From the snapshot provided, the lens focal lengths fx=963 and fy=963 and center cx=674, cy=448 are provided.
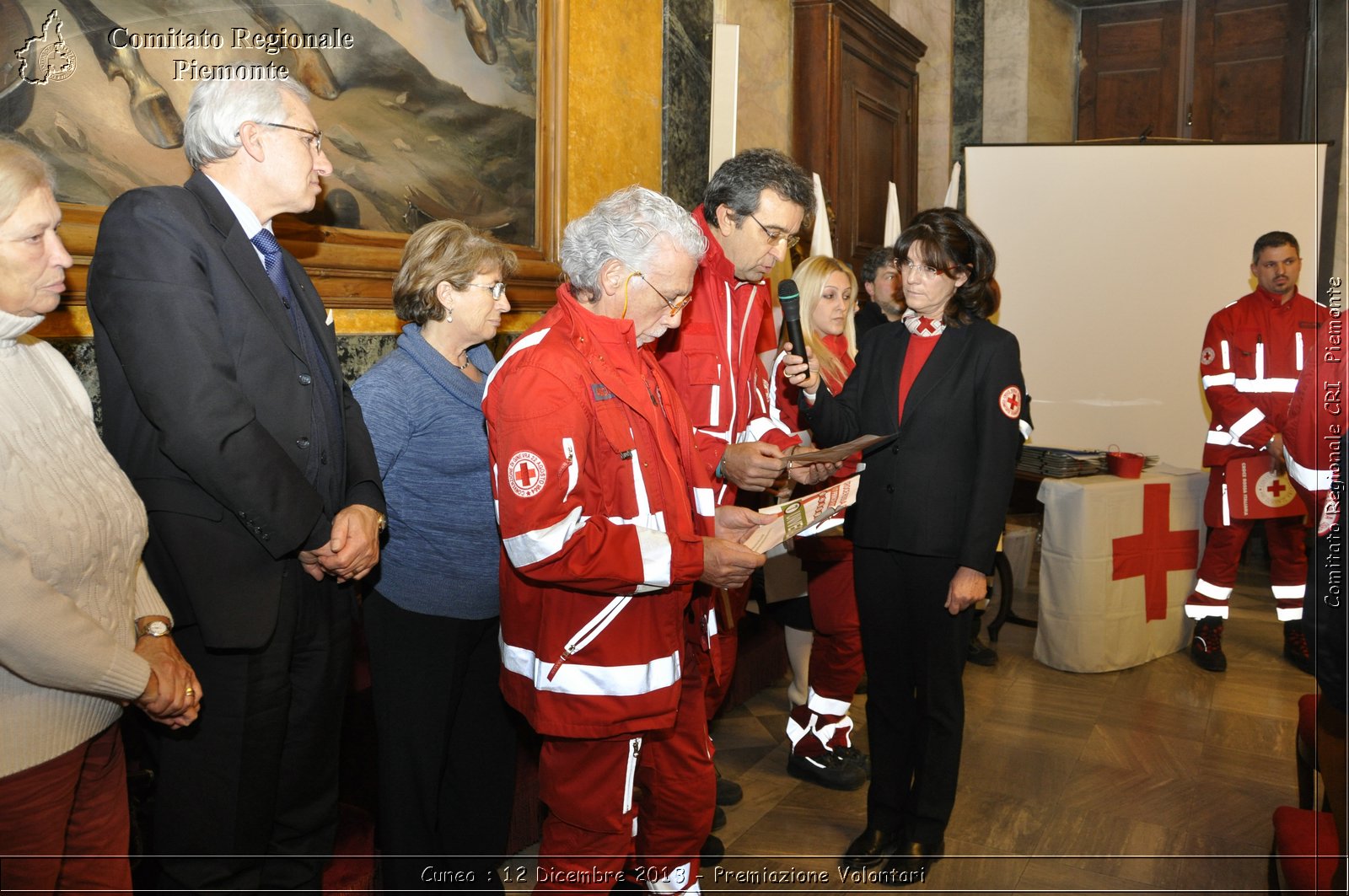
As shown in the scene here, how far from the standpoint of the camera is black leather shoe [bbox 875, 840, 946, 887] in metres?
2.54

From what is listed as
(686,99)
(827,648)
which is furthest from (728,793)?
(686,99)

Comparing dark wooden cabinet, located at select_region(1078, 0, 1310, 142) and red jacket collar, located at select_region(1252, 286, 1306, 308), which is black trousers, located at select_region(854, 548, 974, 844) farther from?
dark wooden cabinet, located at select_region(1078, 0, 1310, 142)

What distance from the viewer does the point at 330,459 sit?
186cm

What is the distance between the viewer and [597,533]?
1715 millimetres

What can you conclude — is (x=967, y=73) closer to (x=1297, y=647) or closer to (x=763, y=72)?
(x=763, y=72)

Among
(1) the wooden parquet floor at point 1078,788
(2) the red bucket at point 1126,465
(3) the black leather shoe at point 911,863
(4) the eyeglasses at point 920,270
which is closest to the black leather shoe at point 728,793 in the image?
(1) the wooden parquet floor at point 1078,788

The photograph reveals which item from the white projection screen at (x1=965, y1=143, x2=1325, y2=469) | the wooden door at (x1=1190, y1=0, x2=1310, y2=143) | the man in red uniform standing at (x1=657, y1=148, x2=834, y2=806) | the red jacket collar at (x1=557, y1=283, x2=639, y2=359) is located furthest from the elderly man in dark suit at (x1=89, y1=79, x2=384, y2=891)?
the wooden door at (x1=1190, y1=0, x2=1310, y2=143)

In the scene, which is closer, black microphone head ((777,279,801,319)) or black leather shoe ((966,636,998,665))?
black microphone head ((777,279,801,319))

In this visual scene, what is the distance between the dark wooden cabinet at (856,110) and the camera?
5414 mm

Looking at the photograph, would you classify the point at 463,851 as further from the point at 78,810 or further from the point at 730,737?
the point at 730,737

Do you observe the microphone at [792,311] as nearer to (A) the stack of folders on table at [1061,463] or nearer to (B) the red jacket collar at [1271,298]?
(A) the stack of folders on table at [1061,463]

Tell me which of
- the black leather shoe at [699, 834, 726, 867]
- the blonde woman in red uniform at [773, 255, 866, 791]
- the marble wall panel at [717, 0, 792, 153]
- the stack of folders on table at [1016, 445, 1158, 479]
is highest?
the marble wall panel at [717, 0, 792, 153]

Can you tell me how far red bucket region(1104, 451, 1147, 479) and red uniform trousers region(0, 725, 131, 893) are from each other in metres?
4.18

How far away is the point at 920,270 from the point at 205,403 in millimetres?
1737
